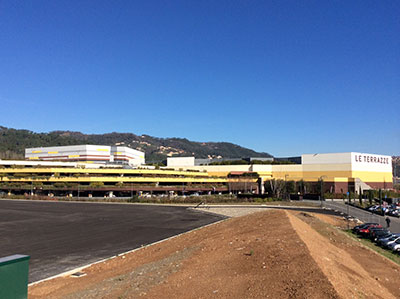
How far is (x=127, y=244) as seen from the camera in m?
24.9

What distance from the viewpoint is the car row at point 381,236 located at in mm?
25188

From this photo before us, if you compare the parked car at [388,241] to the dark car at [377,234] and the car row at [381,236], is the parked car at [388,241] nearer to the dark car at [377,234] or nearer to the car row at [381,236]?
the car row at [381,236]

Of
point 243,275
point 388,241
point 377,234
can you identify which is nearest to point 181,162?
point 377,234

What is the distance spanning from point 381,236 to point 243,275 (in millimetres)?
23437

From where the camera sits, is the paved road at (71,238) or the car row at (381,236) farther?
the car row at (381,236)

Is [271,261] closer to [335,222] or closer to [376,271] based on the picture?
[376,271]

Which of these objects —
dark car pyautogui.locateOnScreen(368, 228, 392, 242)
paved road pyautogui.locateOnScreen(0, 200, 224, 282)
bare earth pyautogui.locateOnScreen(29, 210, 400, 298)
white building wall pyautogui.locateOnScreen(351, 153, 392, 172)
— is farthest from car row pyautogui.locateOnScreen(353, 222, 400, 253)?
white building wall pyautogui.locateOnScreen(351, 153, 392, 172)

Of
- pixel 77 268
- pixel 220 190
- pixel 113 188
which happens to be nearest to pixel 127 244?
pixel 77 268

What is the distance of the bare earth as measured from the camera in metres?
9.79

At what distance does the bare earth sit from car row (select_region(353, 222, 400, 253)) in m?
7.88

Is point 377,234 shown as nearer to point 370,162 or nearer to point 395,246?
point 395,246

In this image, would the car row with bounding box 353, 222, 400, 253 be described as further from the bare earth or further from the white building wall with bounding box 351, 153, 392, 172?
the white building wall with bounding box 351, 153, 392, 172

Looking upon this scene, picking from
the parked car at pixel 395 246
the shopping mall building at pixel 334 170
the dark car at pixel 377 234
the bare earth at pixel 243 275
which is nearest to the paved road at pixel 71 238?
the bare earth at pixel 243 275

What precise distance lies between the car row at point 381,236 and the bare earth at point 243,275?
7.88 metres
